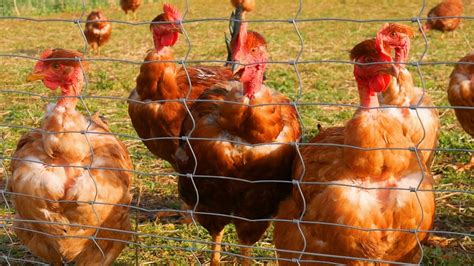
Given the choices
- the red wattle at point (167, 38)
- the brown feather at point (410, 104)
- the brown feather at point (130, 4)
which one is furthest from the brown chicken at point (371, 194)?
the brown feather at point (130, 4)

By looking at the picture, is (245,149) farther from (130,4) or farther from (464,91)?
(130,4)

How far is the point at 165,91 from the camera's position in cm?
420

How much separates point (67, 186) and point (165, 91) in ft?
4.47

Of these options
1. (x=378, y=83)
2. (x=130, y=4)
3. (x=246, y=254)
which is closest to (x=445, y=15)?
(x=130, y=4)

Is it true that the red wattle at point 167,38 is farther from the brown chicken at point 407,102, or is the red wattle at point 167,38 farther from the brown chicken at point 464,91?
the brown chicken at point 464,91

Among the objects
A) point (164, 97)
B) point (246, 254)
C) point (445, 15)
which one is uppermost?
point (445, 15)

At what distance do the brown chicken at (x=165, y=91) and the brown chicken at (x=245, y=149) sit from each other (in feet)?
2.05

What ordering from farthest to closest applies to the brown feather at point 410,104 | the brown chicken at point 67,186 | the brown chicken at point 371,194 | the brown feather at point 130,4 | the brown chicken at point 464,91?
the brown feather at point 130,4
the brown chicken at point 464,91
the brown feather at point 410,104
the brown chicken at point 67,186
the brown chicken at point 371,194

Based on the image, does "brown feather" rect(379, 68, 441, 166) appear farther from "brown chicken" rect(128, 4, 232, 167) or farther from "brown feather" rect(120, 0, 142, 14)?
"brown feather" rect(120, 0, 142, 14)

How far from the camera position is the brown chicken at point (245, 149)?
10.4ft

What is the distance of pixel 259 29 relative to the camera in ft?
41.3

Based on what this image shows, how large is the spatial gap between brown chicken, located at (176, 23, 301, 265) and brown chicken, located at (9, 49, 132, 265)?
44 cm

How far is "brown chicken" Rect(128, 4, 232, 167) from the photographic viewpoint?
4.12 m

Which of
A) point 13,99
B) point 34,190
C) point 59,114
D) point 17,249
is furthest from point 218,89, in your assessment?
point 13,99
